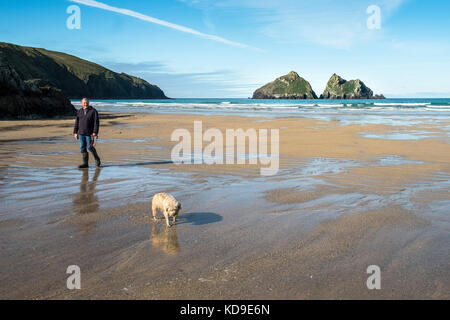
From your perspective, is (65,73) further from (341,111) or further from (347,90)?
(341,111)

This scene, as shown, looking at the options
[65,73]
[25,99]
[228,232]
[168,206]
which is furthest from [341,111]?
[65,73]

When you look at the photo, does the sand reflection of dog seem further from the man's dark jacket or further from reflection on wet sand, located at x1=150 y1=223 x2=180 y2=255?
the man's dark jacket

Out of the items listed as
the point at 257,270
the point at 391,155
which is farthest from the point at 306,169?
the point at 257,270

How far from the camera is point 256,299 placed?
330cm

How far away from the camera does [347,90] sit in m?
182

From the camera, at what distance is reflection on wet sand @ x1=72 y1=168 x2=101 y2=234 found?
5247mm

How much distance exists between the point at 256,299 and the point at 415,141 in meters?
14.4

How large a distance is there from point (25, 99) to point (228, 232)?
29.9 m

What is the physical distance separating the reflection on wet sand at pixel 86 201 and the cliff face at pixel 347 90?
187 m

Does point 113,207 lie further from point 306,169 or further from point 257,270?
A: point 306,169

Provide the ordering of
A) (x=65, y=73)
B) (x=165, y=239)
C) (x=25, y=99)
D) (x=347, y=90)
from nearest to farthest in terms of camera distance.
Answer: (x=165, y=239) < (x=25, y=99) < (x=65, y=73) < (x=347, y=90)

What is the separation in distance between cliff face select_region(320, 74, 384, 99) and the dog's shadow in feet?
615

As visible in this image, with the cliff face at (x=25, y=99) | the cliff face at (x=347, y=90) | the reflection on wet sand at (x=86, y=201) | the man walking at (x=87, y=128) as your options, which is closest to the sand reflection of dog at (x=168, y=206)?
the reflection on wet sand at (x=86, y=201)
